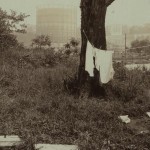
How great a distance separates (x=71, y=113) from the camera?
20.8ft

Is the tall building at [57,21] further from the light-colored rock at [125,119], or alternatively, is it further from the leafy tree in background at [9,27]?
the light-colored rock at [125,119]

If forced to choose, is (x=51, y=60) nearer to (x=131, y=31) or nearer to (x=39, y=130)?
(x=39, y=130)

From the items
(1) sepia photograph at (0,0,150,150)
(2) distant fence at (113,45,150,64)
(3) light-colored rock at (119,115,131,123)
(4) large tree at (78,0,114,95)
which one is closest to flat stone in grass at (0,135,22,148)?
(1) sepia photograph at (0,0,150,150)

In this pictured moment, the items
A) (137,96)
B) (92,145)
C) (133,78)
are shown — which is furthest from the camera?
(133,78)

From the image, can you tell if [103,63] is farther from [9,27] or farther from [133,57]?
[133,57]

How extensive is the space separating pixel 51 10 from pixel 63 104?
5376 inches

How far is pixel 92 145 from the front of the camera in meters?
4.86

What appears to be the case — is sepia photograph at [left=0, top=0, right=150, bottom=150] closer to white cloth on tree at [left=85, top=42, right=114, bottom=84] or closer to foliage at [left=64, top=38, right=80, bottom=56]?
white cloth on tree at [left=85, top=42, right=114, bottom=84]

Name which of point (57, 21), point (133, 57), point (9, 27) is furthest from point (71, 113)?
point (57, 21)

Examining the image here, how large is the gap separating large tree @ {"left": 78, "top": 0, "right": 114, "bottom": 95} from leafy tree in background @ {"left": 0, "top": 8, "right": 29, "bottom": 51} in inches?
326

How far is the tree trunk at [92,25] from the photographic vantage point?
25.5ft

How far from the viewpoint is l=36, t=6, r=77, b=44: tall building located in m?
140

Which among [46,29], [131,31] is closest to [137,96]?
[131,31]

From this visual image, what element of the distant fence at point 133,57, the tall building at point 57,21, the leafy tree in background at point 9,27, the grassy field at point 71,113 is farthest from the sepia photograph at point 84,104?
the tall building at point 57,21
